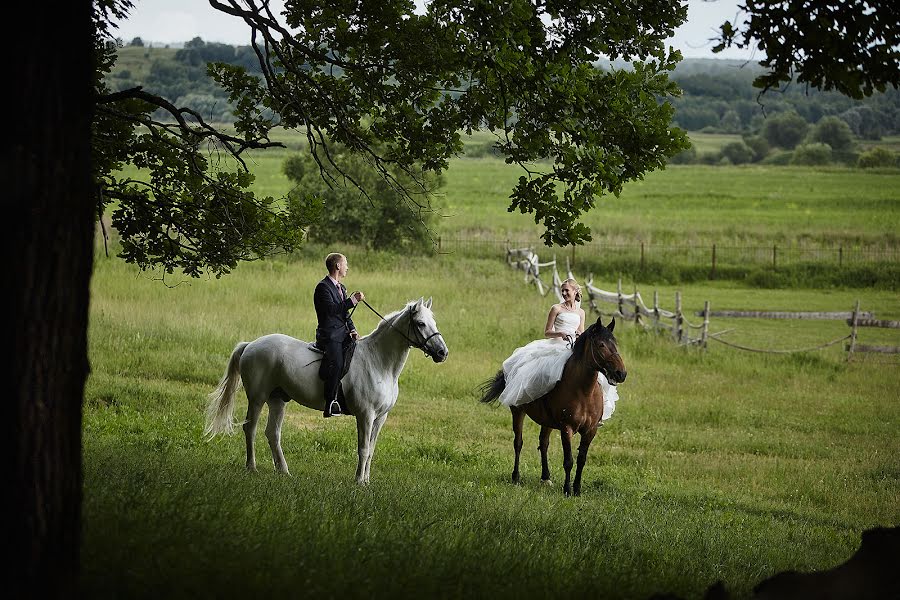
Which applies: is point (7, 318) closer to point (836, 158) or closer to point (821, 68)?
point (821, 68)

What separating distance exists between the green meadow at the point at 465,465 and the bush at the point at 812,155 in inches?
3072

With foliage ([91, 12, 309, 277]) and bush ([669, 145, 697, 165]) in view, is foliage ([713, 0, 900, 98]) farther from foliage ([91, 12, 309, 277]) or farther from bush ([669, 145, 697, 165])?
bush ([669, 145, 697, 165])

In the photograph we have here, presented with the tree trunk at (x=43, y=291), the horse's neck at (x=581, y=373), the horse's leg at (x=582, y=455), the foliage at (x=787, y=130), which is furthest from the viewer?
the foliage at (x=787, y=130)

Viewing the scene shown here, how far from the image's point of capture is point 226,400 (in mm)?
11914

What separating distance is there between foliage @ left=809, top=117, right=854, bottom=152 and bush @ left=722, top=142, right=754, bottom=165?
870 cm

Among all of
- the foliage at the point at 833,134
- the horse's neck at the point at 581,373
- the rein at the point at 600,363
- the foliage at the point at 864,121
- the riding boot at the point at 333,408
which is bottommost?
the riding boot at the point at 333,408

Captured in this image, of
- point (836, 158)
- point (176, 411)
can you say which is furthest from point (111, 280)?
point (836, 158)

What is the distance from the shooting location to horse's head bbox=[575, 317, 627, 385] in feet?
37.9

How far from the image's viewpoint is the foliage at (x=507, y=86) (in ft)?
31.4

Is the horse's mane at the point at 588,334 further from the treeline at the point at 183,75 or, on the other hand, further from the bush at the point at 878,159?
the bush at the point at 878,159

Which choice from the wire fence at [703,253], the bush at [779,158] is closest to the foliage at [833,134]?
the bush at [779,158]

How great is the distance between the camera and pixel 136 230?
11.5 metres

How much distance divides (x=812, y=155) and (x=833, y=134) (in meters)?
12.3

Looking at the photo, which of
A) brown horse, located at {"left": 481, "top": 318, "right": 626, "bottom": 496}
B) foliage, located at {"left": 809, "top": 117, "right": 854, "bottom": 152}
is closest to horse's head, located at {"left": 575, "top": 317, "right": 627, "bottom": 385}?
brown horse, located at {"left": 481, "top": 318, "right": 626, "bottom": 496}
